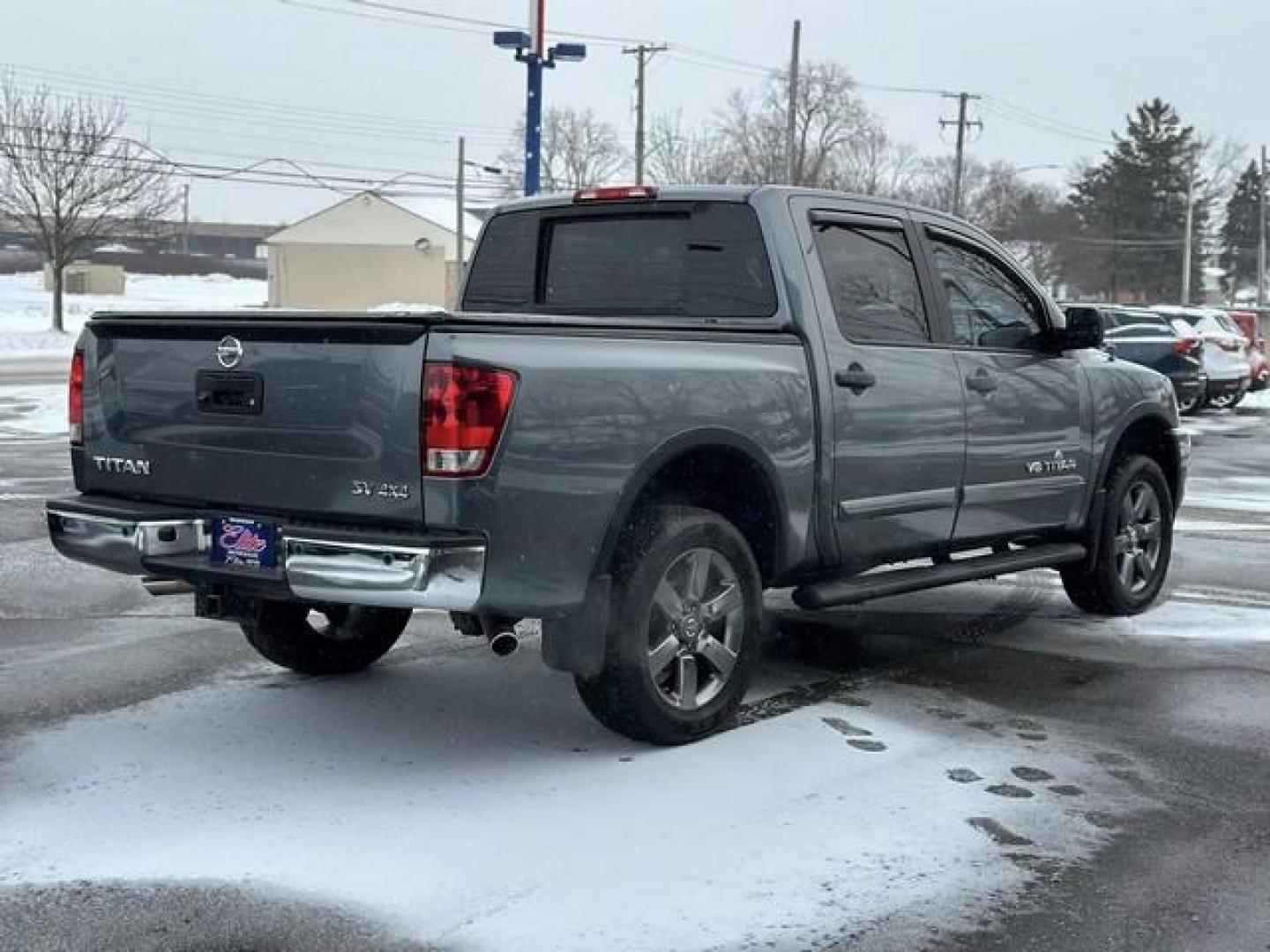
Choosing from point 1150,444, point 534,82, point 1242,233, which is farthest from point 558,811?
point 1242,233

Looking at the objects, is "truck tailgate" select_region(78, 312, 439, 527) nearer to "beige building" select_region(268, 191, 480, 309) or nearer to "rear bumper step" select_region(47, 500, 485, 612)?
"rear bumper step" select_region(47, 500, 485, 612)

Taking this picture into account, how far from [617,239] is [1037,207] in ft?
315

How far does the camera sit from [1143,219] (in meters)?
89.5

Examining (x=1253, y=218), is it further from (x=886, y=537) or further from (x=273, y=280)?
(x=886, y=537)

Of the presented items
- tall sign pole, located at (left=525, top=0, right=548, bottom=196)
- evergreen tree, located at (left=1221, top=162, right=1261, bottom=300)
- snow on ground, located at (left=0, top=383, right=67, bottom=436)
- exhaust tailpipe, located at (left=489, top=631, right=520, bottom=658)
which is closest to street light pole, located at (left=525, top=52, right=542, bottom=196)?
tall sign pole, located at (left=525, top=0, right=548, bottom=196)

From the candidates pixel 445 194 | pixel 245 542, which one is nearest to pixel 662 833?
pixel 245 542

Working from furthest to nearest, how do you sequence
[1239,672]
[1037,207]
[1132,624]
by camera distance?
[1037,207] < [1132,624] < [1239,672]

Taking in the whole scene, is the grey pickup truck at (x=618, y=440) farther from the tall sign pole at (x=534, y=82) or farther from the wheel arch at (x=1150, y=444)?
the tall sign pole at (x=534, y=82)

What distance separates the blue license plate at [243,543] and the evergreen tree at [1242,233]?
11033cm

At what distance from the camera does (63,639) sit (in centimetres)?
704

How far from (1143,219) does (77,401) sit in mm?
90597

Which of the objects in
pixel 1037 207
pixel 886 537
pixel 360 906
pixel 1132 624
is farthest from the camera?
pixel 1037 207

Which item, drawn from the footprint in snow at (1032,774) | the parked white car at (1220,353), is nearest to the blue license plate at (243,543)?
the footprint in snow at (1032,774)

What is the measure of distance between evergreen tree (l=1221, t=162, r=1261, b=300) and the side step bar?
107128 mm
